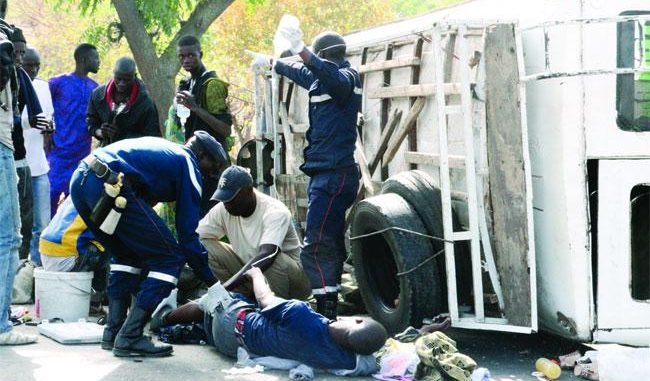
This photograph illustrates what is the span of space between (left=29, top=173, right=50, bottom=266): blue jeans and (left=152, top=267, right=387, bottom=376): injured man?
10.6 feet

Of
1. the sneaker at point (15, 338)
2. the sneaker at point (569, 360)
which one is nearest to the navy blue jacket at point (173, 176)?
the sneaker at point (15, 338)

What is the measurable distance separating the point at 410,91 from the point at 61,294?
9.13 ft

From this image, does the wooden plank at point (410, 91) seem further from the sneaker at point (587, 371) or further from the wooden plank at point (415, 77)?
the sneaker at point (587, 371)

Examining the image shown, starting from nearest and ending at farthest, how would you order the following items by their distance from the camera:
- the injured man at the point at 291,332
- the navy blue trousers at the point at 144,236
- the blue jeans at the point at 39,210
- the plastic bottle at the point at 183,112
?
the injured man at the point at 291,332 → the navy blue trousers at the point at 144,236 → the plastic bottle at the point at 183,112 → the blue jeans at the point at 39,210

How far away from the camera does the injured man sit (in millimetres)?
6094

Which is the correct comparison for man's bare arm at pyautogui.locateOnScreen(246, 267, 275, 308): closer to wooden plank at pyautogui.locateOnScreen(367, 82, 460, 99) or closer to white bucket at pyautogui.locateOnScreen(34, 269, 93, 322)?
white bucket at pyautogui.locateOnScreen(34, 269, 93, 322)

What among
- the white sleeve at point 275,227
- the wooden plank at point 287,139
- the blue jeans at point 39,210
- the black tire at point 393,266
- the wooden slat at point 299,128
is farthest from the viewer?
the wooden plank at point 287,139

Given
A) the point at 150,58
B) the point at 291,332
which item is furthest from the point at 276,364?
the point at 150,58

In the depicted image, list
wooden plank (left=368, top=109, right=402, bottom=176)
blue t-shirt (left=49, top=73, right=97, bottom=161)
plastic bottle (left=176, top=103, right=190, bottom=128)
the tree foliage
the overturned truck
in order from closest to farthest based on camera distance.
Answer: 1. the overturned truck
2. wooden plank (left=368, top=109, right=402, bottom=176)
3. plastic bottle (left=176, top=103, right=190, bottom=128)
4. blue t-shirt (left=49, top=73, right=97, bottom=161)
5. the tree foliage

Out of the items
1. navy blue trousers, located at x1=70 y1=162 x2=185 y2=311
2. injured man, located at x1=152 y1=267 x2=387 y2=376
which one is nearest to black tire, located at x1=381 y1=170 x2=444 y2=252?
injured man, located at x1=152 y1=267 x2=387 y2=376

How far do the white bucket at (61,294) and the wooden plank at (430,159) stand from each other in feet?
7.85

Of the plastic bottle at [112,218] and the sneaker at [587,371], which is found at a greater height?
the plastic bottle at [112,218]

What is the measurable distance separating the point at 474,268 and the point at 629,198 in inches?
39.3

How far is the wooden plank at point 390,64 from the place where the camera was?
312 inches
